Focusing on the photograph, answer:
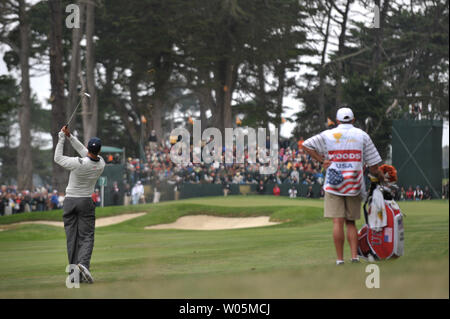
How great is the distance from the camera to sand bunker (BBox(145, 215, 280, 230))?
26953mm

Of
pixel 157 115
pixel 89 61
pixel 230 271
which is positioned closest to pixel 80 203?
pixel 230 271

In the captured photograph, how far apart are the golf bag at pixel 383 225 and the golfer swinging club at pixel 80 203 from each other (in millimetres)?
3485

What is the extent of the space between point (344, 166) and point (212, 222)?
19.2 meters

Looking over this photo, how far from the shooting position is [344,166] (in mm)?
8961

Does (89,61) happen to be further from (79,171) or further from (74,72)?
(79,171)

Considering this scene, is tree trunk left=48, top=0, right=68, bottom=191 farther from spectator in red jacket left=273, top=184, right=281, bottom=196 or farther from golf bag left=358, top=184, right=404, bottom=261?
golf bag left=358, top=184, right=404, bottom=261

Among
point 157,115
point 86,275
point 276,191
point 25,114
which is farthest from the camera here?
point 157,115

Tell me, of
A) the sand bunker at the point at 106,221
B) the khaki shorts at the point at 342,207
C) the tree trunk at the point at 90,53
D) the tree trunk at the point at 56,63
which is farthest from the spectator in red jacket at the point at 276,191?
the khaki shorts at the point at 342,207

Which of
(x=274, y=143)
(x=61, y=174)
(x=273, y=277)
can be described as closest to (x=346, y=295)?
(x=273, y=277)

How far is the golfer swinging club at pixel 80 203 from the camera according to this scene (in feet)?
32.3

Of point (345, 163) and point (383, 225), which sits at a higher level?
point (345, 163)

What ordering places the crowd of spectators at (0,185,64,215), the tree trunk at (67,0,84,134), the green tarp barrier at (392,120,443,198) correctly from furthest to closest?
the tree trunk at (67,0,84,134) → the green tarp barrier at (392,120,443,198) → the crowd of spectators at (0,185,64,215)

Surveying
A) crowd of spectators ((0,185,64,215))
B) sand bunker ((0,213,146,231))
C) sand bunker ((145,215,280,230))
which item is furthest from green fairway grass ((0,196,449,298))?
crowd of spectators ((0,185,64,215))

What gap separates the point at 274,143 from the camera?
4653 centimetres
